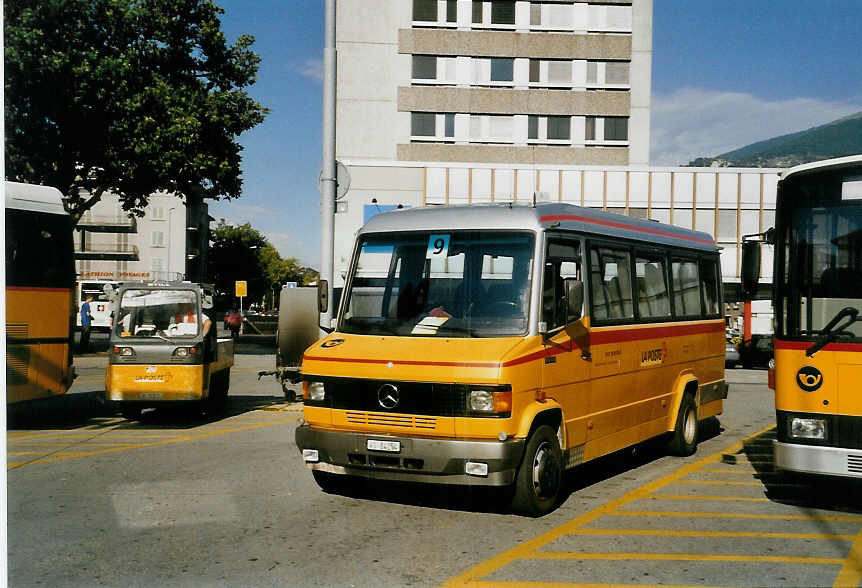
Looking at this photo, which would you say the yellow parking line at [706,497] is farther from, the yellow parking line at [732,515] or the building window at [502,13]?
the building window at [502,13]

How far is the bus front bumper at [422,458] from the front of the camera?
7.35 m

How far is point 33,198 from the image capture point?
13734mm

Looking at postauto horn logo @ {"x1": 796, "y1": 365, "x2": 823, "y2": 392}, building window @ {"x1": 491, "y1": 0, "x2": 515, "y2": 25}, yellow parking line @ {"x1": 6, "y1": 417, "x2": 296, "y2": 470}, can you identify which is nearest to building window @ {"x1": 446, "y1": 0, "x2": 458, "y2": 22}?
building window @ {"x1": 491, "y1": 0, "x2": 515, "y2": 25}

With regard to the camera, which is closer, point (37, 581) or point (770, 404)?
point (37, 581)

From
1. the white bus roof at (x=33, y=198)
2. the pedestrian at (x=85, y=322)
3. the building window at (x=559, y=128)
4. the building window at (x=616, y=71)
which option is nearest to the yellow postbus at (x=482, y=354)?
the white bus roof at (x=33, y=198)

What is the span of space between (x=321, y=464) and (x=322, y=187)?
7.51 meters

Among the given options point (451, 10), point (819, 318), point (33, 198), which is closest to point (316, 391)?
point (819, 318)

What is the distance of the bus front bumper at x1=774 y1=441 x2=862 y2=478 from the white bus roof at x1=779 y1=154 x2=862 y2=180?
2.47 meters

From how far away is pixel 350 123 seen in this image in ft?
164

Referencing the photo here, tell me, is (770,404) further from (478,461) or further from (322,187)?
(478,461)

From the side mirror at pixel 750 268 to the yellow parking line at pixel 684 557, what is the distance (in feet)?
9.24

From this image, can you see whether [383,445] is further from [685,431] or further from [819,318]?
[685,431]

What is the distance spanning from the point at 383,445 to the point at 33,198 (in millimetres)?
8793

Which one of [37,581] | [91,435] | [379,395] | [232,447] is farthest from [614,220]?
[91,435]
